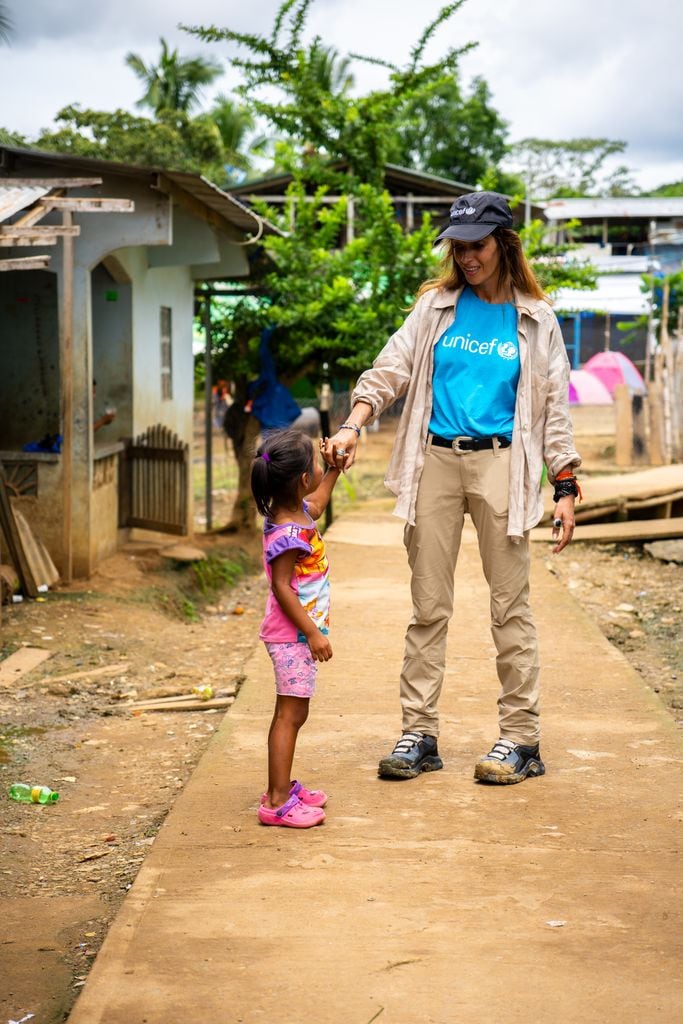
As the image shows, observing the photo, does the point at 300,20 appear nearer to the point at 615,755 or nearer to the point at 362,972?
the point at 615,755

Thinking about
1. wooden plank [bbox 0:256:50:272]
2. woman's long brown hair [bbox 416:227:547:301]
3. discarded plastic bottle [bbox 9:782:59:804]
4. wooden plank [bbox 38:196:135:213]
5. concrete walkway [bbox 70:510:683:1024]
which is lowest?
discarded plastic bottle [bbox 9:782:59:804]

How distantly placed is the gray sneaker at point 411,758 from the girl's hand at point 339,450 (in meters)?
1.03

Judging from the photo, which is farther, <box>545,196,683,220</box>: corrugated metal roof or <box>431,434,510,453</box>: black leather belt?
<box>545,196,683,220</box>: corrugated metal roof

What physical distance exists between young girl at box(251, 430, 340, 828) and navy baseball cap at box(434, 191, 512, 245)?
0.89 m

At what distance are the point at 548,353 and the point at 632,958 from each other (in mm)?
2042

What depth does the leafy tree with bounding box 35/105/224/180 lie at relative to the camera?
28.6 metres

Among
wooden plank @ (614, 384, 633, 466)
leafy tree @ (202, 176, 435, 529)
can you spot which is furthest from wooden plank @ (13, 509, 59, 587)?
wooden plank @ (614, 384, 633, 466)

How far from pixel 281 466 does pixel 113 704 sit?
3201 millimetres

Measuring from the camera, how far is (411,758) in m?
4.14

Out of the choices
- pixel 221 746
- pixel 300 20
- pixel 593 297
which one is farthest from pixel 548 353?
pixel 593 297

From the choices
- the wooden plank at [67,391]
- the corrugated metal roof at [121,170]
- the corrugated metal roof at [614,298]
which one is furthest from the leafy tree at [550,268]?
the corrugated metal roof at [614,298]

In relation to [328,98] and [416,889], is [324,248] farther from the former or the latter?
[416,889]

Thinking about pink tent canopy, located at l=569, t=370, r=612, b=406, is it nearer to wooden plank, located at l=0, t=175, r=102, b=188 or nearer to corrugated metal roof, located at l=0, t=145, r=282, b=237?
corrugated metal roof, located at l=0, t=145, r=282, b=237

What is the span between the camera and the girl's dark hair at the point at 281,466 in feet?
11.8
